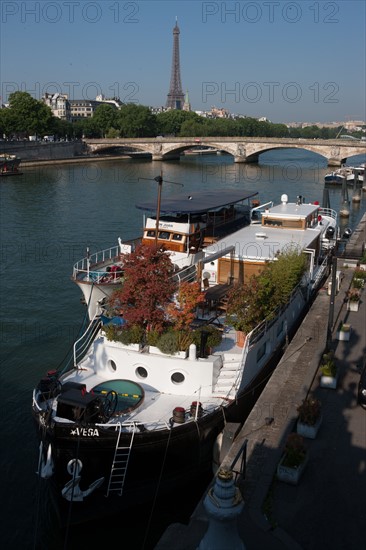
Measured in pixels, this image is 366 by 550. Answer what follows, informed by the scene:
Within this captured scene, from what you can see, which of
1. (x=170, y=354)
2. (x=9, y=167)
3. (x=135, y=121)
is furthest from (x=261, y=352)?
(x=135, y=121)

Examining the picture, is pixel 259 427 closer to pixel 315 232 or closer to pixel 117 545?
pixel 117 545

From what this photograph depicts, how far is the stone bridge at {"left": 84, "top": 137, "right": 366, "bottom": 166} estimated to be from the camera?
8169cm

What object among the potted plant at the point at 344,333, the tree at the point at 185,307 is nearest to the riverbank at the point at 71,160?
the potted plant at the point at 344,333

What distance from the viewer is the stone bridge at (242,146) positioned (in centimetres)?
8169

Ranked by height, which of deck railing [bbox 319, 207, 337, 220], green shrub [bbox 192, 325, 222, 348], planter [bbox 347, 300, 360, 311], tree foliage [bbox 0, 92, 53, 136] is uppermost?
tree foliage [bbox 0, 92, 53, 136]

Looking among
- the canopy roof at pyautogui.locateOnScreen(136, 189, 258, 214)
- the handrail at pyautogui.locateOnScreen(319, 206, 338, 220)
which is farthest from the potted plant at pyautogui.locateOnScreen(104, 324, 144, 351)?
the handrail at pyautogui.locateOnScreen(319, 206, 338, 220)

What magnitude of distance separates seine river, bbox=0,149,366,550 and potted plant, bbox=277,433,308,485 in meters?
3.35

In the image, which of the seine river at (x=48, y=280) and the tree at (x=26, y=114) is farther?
the tree at (x=26, y=114)

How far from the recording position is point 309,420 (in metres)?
10.0

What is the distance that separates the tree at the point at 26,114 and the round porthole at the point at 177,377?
290 ft

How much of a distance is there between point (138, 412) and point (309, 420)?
129 inches

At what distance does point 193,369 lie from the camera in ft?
38.0

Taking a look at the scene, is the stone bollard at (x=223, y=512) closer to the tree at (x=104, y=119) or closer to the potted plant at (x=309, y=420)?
the potted plant at (x=309, y=420)

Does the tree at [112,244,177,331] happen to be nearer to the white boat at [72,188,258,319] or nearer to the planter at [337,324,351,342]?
the white boat at [72,188,258,319]
